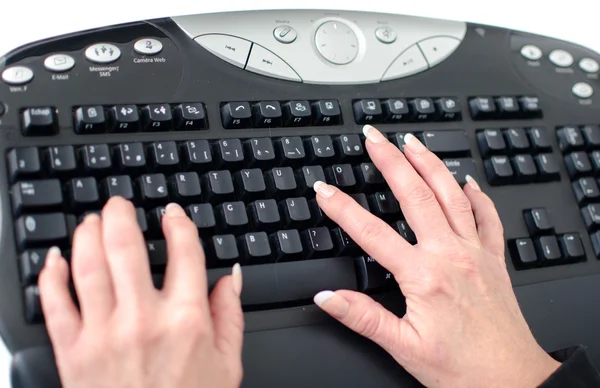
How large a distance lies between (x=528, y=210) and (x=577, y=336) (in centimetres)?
12

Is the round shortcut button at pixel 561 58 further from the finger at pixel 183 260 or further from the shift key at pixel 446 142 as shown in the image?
the finger at pixel 183 260

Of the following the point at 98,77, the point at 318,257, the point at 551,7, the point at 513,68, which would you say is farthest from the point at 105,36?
the point at 551,7

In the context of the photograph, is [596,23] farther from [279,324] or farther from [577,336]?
[279,324]

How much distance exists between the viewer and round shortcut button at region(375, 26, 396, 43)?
0.68m

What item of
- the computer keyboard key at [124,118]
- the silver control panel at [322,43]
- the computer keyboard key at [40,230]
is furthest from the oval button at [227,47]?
the computer keyboard key at [40,230]

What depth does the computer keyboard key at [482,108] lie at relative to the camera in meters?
0.68

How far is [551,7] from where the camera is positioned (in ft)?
2.75

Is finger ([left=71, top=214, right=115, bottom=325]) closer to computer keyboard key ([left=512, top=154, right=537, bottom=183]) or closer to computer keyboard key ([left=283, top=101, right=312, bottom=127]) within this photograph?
computer keyboard key ([left=283, top=101, right=312, bottom=127])

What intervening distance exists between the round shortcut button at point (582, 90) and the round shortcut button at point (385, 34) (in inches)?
8.4

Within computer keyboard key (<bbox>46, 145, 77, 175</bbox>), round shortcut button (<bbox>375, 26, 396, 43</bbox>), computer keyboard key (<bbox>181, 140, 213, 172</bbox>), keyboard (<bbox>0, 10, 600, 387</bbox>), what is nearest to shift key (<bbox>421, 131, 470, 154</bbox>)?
keyboard (<bbox>0, 10, 600, 387</bbox>)

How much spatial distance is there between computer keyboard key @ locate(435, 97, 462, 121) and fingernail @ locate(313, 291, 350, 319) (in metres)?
0.23

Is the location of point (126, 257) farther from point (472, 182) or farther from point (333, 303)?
point (472, 182)

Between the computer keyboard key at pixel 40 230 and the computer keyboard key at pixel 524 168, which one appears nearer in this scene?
the computer keyboard key at pixel 40 230

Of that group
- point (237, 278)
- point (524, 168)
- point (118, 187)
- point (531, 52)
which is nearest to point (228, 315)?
point (237, 278)
